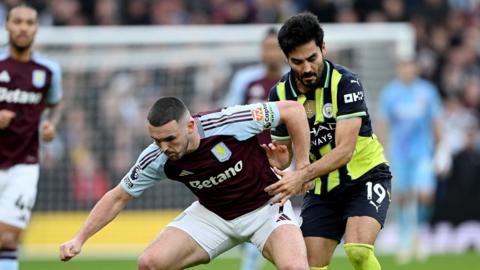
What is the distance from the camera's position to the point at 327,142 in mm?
8062

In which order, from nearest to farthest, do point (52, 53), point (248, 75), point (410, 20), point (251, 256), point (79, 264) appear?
point (251, 256) < point (248, 75) < point (79, 264) < point (52, 53) < point (410, 20)

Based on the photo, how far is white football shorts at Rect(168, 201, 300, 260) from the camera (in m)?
7.91

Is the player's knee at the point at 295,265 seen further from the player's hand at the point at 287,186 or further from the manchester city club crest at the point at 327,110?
the manchester city club crest at the point at 327,110

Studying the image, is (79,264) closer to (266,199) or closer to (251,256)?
(251,256)

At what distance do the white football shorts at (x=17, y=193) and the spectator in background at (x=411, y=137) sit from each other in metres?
6.33

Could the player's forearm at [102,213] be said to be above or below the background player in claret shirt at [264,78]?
below

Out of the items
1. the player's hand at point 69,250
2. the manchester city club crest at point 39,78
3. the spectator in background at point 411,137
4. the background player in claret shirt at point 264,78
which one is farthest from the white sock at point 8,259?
the spectator in background at point 411,137

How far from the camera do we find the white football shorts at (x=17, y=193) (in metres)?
9.86

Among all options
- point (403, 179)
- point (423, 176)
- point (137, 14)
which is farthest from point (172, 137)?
point (137, 14)

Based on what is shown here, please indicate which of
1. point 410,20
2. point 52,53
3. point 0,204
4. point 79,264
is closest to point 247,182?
point 0,204

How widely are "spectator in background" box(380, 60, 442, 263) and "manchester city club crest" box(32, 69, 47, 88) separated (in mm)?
6169

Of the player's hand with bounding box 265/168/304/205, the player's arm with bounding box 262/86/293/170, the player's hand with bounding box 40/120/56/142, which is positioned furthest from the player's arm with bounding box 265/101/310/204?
the player's hand with bounding box 40/120/56/142

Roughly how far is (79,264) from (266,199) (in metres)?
7.26

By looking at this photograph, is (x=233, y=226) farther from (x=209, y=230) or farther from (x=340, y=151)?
(x=340, y=151)
